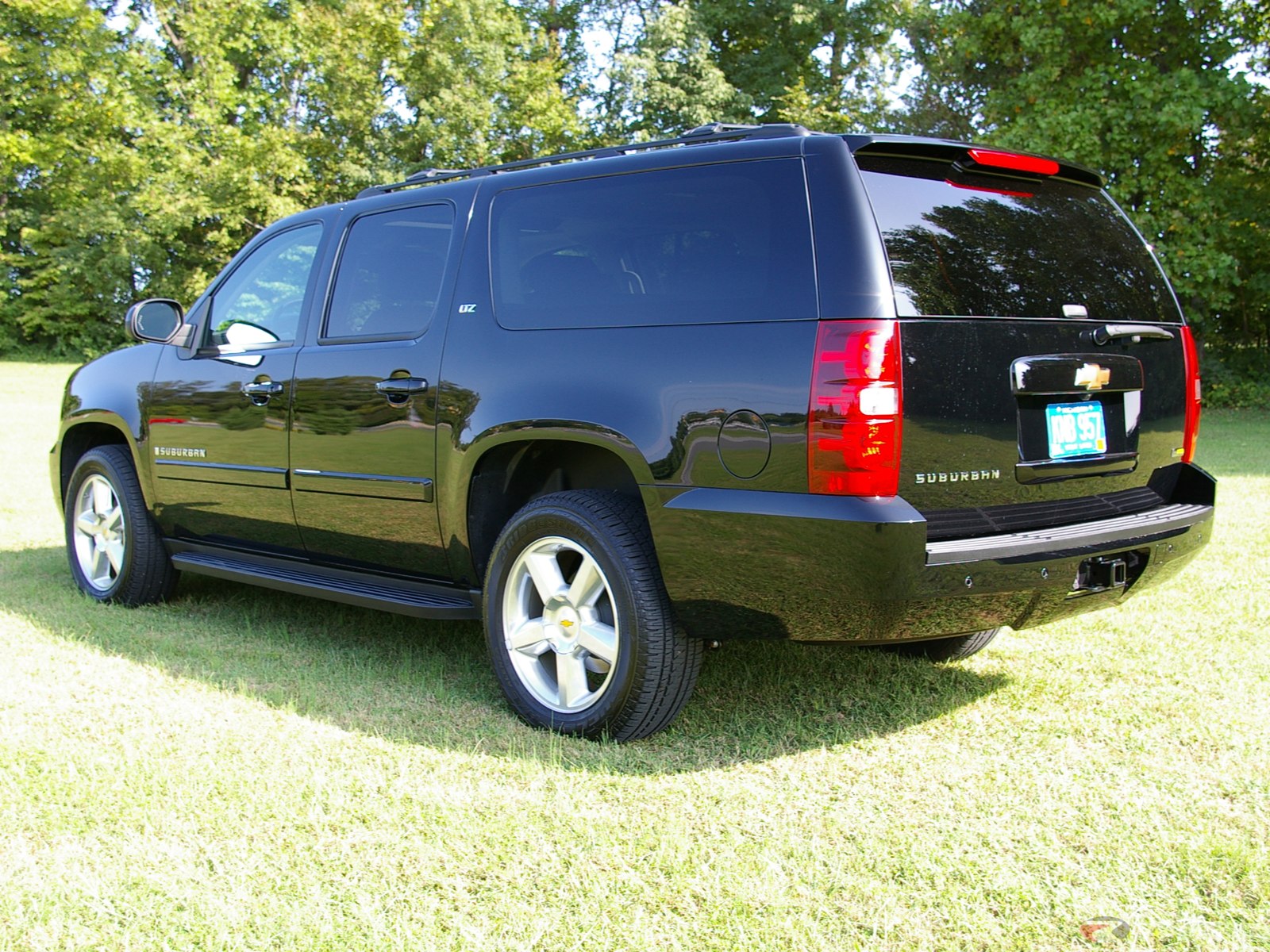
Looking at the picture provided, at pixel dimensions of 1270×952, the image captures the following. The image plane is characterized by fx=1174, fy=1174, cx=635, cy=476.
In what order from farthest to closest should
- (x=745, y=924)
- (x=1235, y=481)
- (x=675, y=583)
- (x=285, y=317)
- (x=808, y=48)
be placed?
(x=808, y=48) < (x=1235, y=481) < (x=285, y=317) < (x=675, y=583) < (x=745, y=924)

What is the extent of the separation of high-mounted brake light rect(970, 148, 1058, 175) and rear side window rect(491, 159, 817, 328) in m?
0.61

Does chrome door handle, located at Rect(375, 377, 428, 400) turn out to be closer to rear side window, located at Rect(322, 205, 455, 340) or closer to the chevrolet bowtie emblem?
rear side window, located at Rect(322, 205, 455, 340)

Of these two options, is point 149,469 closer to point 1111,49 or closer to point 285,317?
point 285,317

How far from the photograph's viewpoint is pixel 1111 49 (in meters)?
19.2

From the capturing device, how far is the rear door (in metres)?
3.22

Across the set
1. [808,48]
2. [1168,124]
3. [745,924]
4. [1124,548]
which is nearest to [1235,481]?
[1124,548]

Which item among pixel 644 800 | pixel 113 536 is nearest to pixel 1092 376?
pixel 644 800

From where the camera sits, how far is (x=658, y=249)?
3680 millimetres

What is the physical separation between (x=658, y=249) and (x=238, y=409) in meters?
2.19

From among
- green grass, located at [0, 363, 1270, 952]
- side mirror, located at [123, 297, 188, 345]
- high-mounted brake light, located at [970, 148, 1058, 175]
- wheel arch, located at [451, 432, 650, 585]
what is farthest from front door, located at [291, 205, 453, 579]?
high-mounted brake light, located at [970, 148, 1058, 175]

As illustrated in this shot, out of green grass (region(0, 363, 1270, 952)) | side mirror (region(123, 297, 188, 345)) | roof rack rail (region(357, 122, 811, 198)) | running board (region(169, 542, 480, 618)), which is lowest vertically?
green grass (region(0, 363, 1270, 952))

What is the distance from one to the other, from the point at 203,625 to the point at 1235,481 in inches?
323

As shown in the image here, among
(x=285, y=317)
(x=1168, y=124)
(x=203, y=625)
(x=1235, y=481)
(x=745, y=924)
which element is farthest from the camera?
(x=1168, y=124)

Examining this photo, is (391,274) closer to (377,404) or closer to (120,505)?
(377,404)
